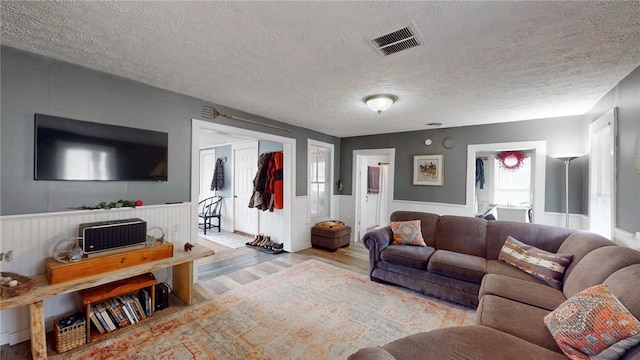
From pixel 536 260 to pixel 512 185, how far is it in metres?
4.64

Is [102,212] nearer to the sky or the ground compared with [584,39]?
nearer to the ground

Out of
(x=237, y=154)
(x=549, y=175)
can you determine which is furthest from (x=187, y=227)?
(x=549, y=175)

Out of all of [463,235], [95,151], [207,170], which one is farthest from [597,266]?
[207,170]

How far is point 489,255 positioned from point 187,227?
3.68 m

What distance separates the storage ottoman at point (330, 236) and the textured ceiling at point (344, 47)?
254cm

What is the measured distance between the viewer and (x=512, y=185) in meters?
6.02

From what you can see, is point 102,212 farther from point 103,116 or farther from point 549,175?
point 549,175

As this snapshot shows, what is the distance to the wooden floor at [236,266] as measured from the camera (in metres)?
2.02

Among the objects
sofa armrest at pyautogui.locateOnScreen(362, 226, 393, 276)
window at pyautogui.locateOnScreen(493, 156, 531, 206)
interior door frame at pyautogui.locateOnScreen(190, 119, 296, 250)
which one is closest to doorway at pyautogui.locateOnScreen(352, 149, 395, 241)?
interior door frame at pyautogui.locateOnScreen(190, 119, 296, 250)

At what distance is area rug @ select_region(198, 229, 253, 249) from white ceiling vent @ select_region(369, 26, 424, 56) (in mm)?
4201

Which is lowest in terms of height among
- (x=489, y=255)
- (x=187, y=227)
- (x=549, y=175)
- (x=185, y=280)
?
(x=185, y=280)

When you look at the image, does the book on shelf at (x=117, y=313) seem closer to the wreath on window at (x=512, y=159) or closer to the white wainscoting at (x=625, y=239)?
the white wainscoting at (x=625, y=239)

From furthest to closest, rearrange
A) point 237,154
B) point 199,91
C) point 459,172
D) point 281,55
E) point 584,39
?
1. point 237,154
2. point 459,172
3. point 199,91
4. point 281,55
5. point 584,39

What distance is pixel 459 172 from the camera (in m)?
4.35
